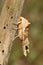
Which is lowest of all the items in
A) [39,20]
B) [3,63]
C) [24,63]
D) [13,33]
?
[24,63]

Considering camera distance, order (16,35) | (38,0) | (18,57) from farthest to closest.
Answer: (38,0) → (18,57) → (16,35)

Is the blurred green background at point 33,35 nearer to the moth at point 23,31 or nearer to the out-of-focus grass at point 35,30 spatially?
the out-of-focus grass at point 35,30

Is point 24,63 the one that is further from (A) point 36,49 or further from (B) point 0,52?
(B) point 0,52

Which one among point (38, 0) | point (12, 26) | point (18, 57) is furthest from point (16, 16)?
point (38, 0)

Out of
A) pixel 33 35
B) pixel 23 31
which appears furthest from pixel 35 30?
pixel 23 31

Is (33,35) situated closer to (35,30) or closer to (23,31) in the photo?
(35,30)

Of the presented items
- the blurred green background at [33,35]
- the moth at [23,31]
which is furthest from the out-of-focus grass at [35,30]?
the moth at [23,31]

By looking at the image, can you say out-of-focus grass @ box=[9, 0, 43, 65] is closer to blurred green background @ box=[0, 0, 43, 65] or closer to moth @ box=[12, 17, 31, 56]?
blurred green background @ box=[0, 0, 43, 65]

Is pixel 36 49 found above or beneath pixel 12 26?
beneath
